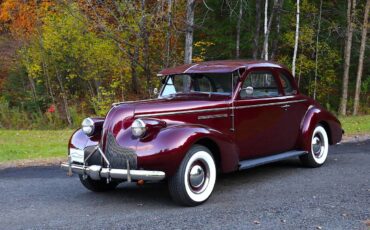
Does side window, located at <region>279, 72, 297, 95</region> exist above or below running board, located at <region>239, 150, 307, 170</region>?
above

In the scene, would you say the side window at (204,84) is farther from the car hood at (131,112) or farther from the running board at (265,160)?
the running board at (265,160)

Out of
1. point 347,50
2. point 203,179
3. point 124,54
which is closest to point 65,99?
point 124,54

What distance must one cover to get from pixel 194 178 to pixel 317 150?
128 inches

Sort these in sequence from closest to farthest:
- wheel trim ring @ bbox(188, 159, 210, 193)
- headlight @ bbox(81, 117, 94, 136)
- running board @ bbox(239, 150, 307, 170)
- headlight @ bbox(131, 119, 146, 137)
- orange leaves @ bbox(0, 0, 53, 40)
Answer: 1. headlight @ bbox(131, 119, 146, 137)
2. wheel trim ring @ bbox(188, 159, 210, 193)
3. headlight @ bbox(81, 117, 94, 136)
4. running board @ bbox(239, 150, 307, 170)
5. orange leaves @ bbox(0, 0, 53, 40)

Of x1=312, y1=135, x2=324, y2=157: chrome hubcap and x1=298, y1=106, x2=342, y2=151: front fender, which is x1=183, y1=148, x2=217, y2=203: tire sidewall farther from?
x1=312, y1=135, x2=324, y2=157: chrome hubcap

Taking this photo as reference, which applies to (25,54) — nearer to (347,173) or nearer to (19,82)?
(19,82)

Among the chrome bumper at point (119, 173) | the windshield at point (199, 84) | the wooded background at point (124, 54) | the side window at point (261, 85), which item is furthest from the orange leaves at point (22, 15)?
the chrome bumper at point (119, 173)

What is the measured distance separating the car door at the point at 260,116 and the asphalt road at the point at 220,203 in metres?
0.51

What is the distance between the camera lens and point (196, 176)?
6.33m

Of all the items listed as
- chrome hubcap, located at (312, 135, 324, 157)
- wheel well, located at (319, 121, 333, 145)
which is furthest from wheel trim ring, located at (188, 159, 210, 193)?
wheel well, located at (319, 121, 333, 145)

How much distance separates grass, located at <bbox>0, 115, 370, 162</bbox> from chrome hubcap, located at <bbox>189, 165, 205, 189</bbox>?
534 cm

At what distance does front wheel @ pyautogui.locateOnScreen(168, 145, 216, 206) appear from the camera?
6.08 meters

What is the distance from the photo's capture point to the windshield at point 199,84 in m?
7.46

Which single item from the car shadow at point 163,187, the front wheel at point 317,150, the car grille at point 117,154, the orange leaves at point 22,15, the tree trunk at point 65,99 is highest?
the orange leaves at point 22,15
